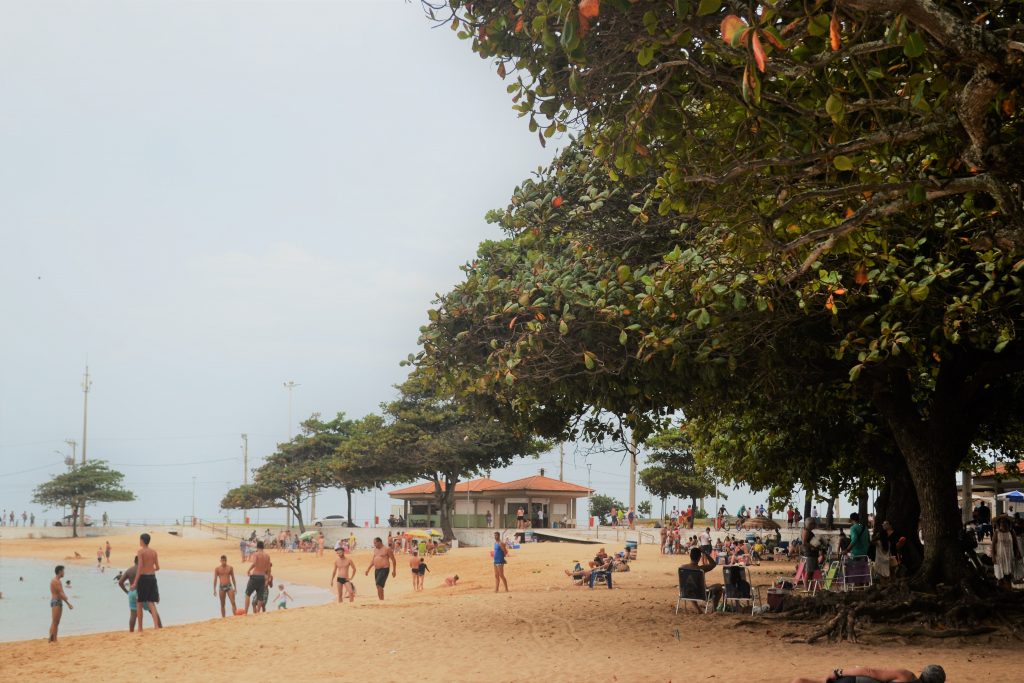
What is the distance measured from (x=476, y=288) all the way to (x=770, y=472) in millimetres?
11429

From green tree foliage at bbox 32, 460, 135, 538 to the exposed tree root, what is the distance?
71432 mm

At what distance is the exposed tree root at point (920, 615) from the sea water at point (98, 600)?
1445 cm

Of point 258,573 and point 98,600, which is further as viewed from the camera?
point 98,600

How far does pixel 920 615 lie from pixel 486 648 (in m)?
5.99

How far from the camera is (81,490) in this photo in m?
72.8

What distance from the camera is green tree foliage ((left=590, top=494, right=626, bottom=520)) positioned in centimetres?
6588

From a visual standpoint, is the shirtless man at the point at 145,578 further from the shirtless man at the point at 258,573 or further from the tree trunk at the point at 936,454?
the tree trunk at the point at 936,454

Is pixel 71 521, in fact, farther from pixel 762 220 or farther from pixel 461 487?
pixel 762 220

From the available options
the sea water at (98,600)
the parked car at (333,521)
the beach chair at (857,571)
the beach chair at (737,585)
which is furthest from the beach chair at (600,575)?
the parked car at (333,521)

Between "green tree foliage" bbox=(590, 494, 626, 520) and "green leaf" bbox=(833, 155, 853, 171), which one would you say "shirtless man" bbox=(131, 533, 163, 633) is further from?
"green tree foliage" bbox=(590, 494, 626, 520)

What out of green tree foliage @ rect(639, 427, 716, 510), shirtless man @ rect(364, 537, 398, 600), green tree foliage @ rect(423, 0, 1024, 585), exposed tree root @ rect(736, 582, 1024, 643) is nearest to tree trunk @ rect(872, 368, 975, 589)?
green tree foliage @ rect(423, 0, 1024, 585)

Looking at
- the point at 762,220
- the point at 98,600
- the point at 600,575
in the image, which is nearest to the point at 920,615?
the point at 762,220

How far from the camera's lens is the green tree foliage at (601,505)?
6588 centimetres

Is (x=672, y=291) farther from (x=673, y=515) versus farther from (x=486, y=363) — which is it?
(x=673, y=515)
